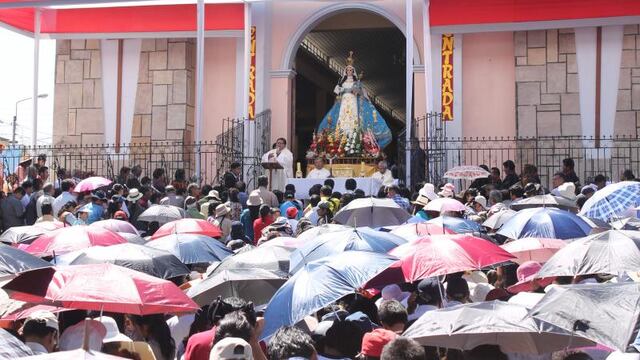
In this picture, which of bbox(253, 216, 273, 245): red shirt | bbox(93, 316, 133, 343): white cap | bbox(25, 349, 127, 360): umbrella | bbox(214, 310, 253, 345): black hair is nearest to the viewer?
bbox(25, 349, 127, 360): umbrella

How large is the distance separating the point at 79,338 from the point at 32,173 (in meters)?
11.5

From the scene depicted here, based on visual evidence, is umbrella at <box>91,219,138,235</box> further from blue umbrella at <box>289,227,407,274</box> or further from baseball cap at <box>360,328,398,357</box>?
baseball cap at <box>360,328,398,357</box>

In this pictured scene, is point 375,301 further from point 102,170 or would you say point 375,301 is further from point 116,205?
point 102,170

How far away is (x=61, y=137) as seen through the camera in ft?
74.8

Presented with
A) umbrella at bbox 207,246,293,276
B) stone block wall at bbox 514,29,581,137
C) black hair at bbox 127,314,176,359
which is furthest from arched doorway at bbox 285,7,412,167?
black hair at bbox 127,314,176,359

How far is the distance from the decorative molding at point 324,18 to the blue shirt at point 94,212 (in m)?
8.58

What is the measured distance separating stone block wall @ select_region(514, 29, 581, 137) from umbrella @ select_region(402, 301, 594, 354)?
1465cm

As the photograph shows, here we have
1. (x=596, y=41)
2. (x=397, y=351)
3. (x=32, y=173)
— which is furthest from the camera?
(x=596, y=41)

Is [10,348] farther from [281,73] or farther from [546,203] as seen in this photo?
[281,73]

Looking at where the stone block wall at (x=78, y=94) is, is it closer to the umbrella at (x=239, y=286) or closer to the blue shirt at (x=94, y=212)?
the blue shirt at (x=94, y=212)

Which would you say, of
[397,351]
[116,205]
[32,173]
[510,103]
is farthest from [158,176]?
[397,351]

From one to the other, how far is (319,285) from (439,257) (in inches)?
46.7

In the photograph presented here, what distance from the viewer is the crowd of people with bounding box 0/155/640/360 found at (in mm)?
6148

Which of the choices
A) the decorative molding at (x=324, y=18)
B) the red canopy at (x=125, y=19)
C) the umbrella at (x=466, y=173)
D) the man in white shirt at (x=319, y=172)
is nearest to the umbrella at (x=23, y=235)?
the umbrella at (x=466, y=173)
